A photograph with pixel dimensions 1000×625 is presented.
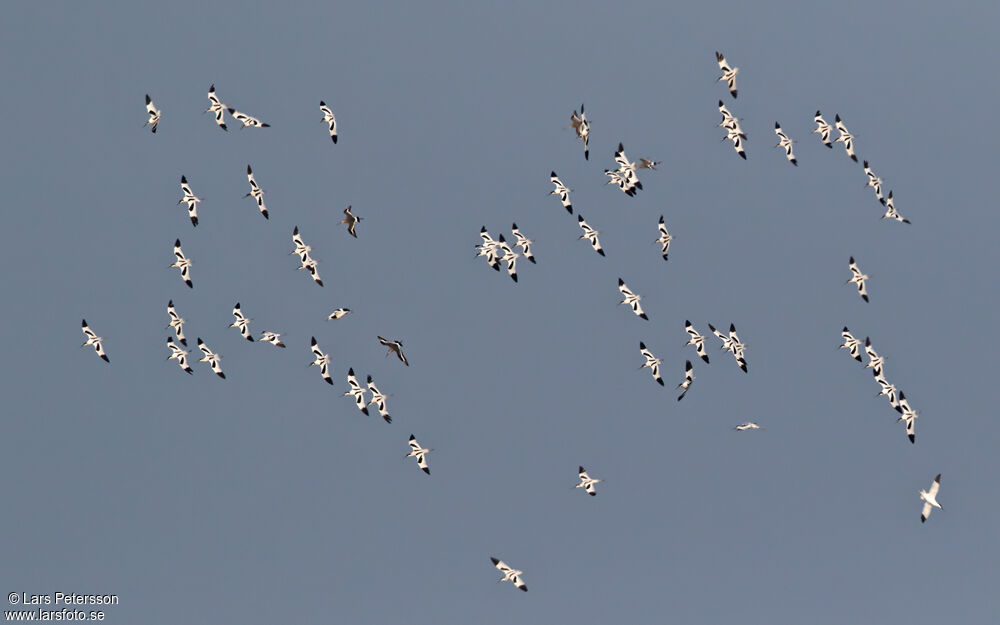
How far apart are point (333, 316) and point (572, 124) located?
25717 mm

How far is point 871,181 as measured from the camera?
193750 millimetres

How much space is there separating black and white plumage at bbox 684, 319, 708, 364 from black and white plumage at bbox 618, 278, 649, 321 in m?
4.07

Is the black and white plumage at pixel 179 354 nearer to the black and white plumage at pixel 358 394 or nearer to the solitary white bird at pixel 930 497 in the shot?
the black and white plumage at pixel 358 394

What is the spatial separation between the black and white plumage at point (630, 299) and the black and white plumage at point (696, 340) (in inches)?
160

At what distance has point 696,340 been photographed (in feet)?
630

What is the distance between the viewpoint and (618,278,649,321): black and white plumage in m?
191

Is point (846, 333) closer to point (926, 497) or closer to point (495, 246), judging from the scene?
point (926, 497)

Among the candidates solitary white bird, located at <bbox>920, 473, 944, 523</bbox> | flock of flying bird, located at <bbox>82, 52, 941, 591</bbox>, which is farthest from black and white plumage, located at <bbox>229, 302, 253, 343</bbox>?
solitary white bird, located at <bbox>920, 473, 944, 523</bbox>

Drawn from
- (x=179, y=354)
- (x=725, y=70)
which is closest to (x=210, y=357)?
(x=179, y=354)

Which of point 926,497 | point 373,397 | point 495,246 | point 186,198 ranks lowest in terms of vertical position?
point 926,497

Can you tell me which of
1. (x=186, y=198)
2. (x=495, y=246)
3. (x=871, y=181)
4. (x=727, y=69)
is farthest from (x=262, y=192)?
(x=871, y=181)

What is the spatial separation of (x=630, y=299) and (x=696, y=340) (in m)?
7.01

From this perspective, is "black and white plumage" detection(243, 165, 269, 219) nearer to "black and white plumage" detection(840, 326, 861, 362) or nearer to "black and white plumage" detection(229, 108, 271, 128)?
"black and white plumage" detection(229, 108, 271, 128)

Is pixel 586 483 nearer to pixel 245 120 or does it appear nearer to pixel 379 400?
pixel 379 400
